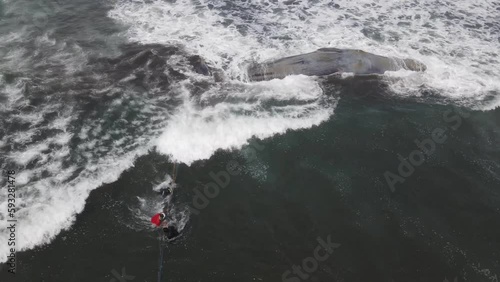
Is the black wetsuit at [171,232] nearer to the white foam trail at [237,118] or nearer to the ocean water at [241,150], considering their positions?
the ocean water at [241,150]

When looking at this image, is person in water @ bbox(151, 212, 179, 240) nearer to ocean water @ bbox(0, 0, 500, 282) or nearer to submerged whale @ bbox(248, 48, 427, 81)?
ocean water @ bbox(0, 0, 500, 282)

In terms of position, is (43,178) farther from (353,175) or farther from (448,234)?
(448,234)

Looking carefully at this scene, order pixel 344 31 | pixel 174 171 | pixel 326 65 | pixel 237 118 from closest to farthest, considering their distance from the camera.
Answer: pixel 174 171, pixel 237 118, pixel 326 65, pixel 344 31

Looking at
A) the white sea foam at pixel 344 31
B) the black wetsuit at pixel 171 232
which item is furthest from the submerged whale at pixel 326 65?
the black wetsuit at pixel 171 232

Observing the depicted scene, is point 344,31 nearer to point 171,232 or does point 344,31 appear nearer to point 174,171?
point 174,171

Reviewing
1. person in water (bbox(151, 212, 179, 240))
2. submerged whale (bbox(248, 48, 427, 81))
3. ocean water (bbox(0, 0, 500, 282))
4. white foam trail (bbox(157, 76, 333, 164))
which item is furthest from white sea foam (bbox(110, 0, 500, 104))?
person in water (bbox(151, 212, 179, 240))

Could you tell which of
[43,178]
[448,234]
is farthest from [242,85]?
[448,234]

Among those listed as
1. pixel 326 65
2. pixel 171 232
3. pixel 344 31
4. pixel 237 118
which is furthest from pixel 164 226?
pixel 344 31
